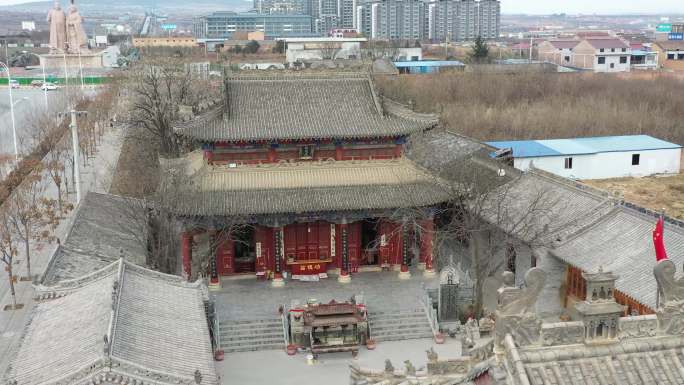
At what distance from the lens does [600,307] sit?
8.40 metres

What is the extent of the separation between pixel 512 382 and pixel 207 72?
68751 millimetres

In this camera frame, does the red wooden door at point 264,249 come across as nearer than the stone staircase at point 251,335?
No

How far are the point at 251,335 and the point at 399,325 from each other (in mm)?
4839

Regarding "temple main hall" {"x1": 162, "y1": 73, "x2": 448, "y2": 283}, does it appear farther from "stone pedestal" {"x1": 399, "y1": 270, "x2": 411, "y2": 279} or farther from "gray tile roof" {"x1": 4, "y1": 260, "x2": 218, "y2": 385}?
"gray tile roof" {"x1": 4, "y1": 260, "x2": 218, "y2": 385}

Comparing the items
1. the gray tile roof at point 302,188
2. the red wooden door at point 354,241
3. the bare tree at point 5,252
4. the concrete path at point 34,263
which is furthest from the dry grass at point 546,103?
the bare tree at point 5,252

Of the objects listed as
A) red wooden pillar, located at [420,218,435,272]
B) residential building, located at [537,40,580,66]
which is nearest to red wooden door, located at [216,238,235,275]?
red wooden pillar, located at [420,218,435,272]

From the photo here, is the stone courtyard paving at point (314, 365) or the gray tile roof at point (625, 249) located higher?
the gray tile roof at point (625, 249)

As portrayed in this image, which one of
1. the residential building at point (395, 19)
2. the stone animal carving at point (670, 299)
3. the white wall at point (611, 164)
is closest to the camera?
the stone animal carving at point (670, 299)

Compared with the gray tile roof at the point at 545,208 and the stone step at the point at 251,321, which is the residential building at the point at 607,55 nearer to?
the gray tile roof at the point at 545,208

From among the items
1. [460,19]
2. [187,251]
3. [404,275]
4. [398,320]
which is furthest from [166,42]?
[398,320]

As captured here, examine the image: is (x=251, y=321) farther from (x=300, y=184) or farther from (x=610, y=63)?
(x=610, y=63)

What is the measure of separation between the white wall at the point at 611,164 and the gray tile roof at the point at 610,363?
34326 mm

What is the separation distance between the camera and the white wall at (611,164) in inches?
A: 1710

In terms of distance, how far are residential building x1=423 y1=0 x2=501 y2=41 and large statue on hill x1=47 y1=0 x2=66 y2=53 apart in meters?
89.8
